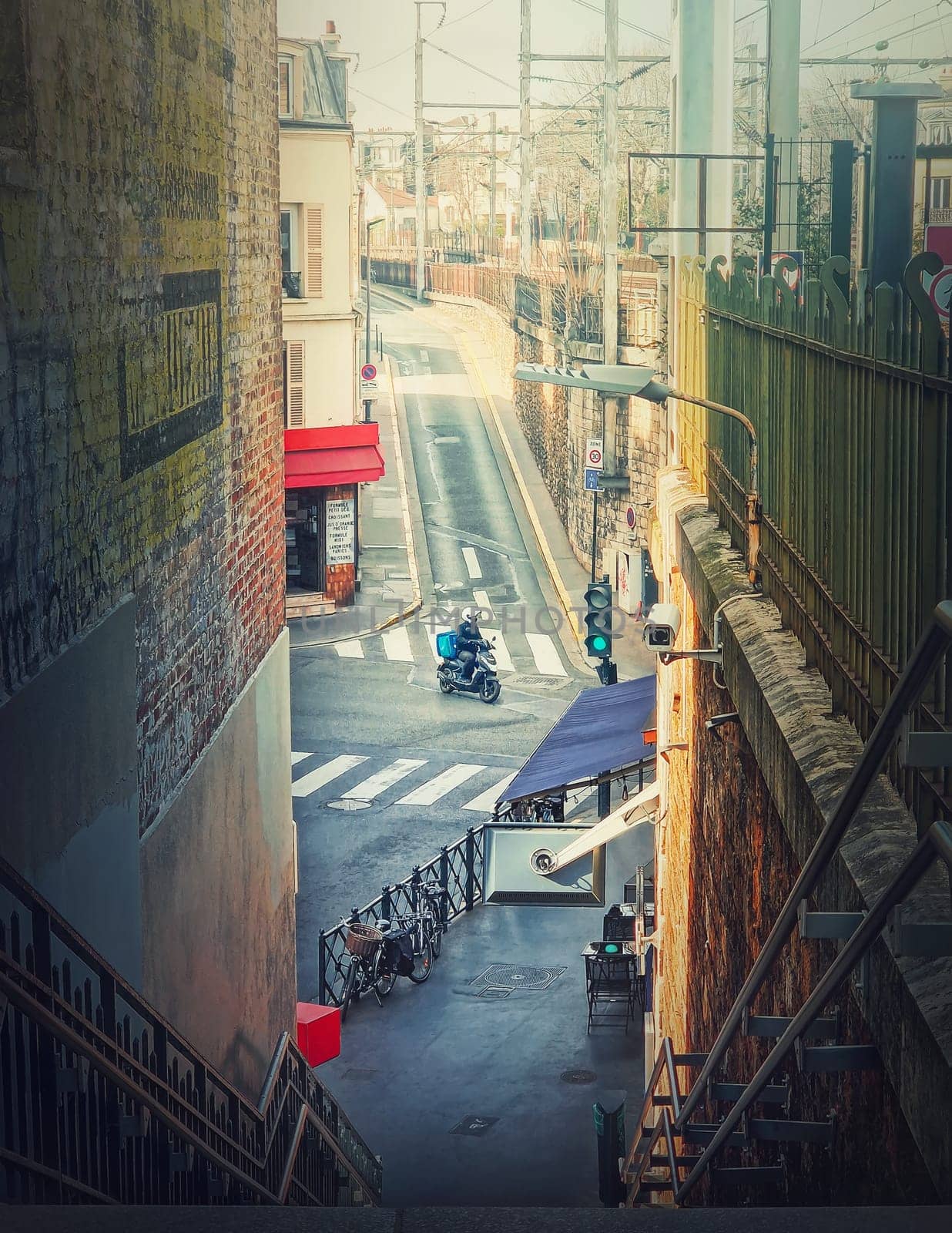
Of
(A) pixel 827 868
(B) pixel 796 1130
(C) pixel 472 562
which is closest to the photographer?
(A) pixel 827 868

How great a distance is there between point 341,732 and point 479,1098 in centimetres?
1194

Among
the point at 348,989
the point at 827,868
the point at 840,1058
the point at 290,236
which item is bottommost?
the point at 348,989

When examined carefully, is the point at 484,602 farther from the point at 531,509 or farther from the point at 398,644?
the point at 531,509

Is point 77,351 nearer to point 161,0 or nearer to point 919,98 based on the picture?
point 161,0

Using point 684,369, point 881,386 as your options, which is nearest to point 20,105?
point 881,386

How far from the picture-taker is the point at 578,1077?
1480cm

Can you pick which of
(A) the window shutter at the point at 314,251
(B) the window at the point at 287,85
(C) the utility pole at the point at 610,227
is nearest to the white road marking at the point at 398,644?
(C) the utility pole at the point at 610,227

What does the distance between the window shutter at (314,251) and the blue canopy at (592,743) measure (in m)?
16.4

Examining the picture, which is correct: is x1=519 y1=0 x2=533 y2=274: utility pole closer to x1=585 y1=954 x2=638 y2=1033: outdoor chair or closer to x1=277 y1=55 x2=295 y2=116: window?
x1=277 y1=55 x2=295 y2=116: window

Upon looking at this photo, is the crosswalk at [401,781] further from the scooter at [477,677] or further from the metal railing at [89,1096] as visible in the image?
the metal railing at [89,1096]

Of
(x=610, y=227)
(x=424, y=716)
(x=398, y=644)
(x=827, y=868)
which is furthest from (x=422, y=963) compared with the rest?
(x=610, y=227)

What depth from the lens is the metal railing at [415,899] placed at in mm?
16422

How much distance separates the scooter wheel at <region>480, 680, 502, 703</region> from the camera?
27.3 meters

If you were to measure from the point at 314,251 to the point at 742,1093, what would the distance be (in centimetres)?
2872
